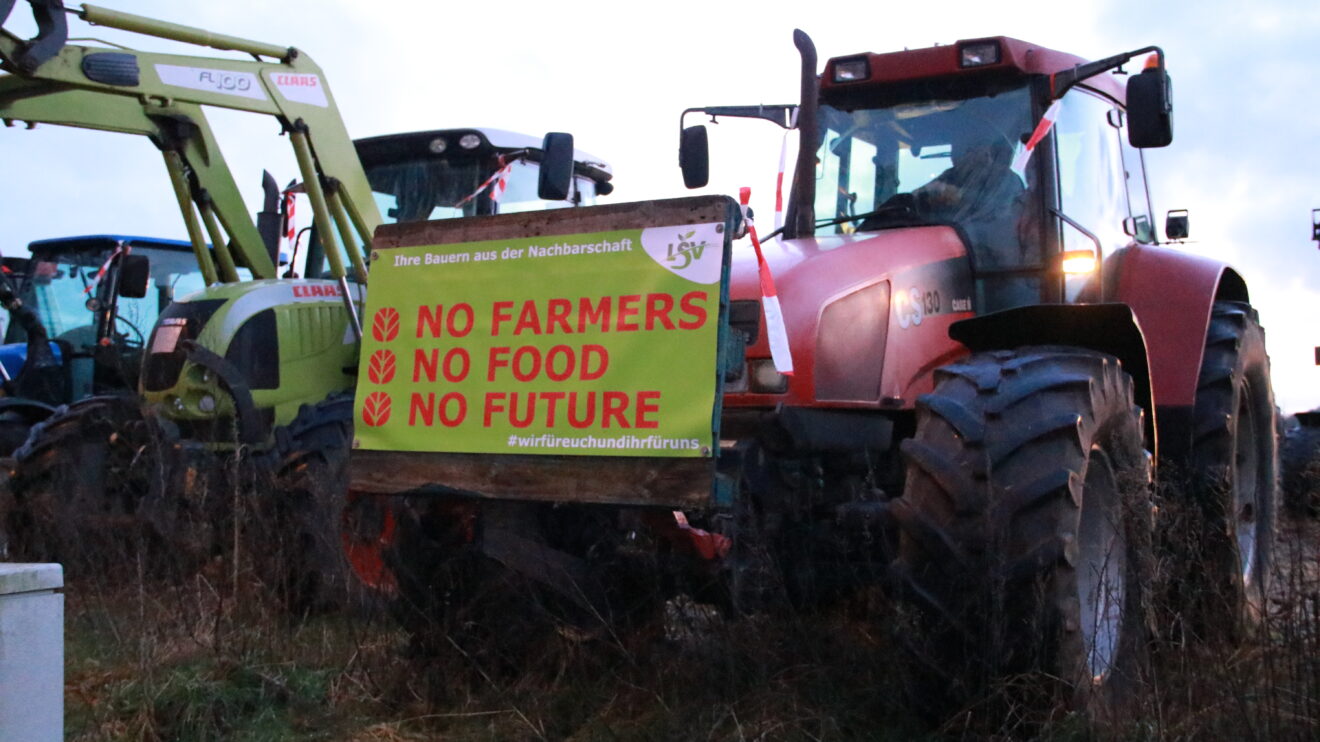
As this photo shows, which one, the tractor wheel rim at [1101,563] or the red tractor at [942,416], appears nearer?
the red tractor at [942,416]

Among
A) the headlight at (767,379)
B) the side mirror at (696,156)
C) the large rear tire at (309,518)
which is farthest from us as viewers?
the side mirror at (696,156)

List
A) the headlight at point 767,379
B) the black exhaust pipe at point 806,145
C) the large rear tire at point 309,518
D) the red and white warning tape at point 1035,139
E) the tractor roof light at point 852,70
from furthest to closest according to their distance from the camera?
the large rear tire at point 309,518, the tractor roof light at point 852,70, the red and white warning tape at point 1035,139, the black exhaust pipe at point 806,145, the headlight at point 767,379

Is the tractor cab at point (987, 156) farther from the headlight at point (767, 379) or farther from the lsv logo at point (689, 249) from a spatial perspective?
the lsv logo at point (689, 249)

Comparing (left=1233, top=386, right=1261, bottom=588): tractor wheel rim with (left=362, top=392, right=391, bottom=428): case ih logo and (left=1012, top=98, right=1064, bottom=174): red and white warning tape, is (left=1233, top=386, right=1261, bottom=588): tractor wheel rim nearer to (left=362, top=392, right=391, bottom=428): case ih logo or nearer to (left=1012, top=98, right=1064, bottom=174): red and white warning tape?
(left=1012, top=98, right=1064, bottom=174): red and white warning tape

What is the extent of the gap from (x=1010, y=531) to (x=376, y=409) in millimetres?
2211

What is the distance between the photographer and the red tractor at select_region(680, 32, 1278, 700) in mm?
3926

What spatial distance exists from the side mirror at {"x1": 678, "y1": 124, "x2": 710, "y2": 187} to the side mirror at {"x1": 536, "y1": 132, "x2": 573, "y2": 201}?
62 centimetres

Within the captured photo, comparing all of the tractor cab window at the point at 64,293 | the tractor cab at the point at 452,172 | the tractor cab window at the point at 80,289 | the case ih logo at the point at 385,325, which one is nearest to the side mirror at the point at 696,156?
the case ih logo at the point at 385,325

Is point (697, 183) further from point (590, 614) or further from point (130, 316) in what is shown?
point (130, 316)

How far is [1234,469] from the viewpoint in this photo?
6.04m

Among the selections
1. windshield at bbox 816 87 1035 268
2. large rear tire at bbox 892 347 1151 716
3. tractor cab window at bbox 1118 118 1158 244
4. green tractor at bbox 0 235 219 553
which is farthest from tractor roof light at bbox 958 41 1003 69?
green tractor at bbox 0 235 219 553

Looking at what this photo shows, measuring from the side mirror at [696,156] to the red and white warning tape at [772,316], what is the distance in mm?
1870

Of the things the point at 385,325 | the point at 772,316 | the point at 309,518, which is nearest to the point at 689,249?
the point at 772,316

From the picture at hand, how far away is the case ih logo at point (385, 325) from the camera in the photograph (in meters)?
4.77
